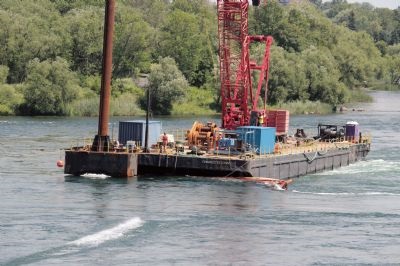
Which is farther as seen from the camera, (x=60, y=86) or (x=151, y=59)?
(x=151, y=59)

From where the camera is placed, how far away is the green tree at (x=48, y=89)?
496 ft

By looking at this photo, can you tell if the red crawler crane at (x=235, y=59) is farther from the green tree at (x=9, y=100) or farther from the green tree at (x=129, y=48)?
the green tree at (x=129, y=48)

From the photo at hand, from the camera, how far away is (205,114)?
169875 mm

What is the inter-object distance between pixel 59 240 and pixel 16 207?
9.99m

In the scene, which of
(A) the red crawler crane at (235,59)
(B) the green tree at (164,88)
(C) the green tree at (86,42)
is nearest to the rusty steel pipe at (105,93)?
(A) the red crawler crane at (235,59)

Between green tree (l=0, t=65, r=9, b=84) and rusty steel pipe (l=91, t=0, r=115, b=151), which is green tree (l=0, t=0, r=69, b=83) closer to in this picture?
green tree (l=0, t=65, r=9, b=84)

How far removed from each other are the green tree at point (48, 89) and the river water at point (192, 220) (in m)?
64.8

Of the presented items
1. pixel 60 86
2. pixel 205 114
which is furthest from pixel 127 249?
pixel 205 114

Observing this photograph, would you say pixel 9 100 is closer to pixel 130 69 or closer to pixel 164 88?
pixel 164 88

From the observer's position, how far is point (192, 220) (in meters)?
57.6

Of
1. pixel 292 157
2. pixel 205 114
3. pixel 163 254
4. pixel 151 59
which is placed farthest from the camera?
pixel 151 59

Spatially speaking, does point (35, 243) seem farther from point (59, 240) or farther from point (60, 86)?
point (60, 86)

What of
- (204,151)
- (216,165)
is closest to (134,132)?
(204,151)

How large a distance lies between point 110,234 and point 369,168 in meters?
44.6
